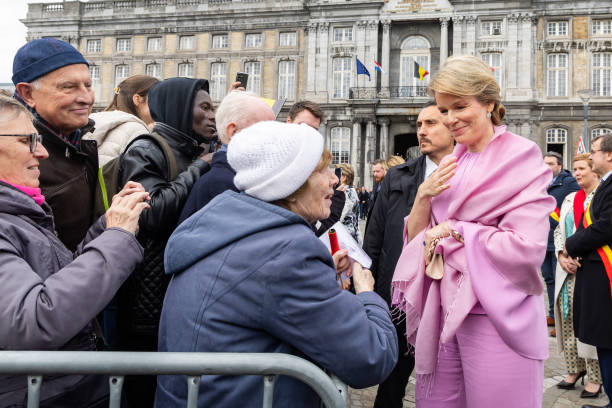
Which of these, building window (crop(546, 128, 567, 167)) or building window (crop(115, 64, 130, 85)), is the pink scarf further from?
building window (crop(115, 64, 130, 85))

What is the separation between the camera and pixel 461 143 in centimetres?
249

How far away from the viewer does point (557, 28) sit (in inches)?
1009

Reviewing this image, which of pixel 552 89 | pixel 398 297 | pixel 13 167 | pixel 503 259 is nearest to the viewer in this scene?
pixel 13 167

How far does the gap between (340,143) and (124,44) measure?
15789mm

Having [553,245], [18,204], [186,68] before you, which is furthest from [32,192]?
[186,68]

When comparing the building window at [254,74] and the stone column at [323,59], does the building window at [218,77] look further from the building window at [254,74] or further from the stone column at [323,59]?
the stone column at [323,59]

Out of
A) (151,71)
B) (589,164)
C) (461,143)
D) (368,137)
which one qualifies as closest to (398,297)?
(461,143)

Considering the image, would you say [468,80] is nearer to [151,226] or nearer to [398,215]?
[398,215]

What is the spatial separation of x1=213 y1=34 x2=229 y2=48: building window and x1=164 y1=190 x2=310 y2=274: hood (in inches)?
1185

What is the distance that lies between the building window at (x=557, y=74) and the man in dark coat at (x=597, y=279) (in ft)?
81.2

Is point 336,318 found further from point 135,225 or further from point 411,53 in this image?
point 411,53

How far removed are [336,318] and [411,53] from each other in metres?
27.9

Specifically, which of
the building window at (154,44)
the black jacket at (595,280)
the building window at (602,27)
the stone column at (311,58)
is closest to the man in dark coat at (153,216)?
the black jacket at (595,280)

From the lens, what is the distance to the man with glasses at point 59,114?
233cm
